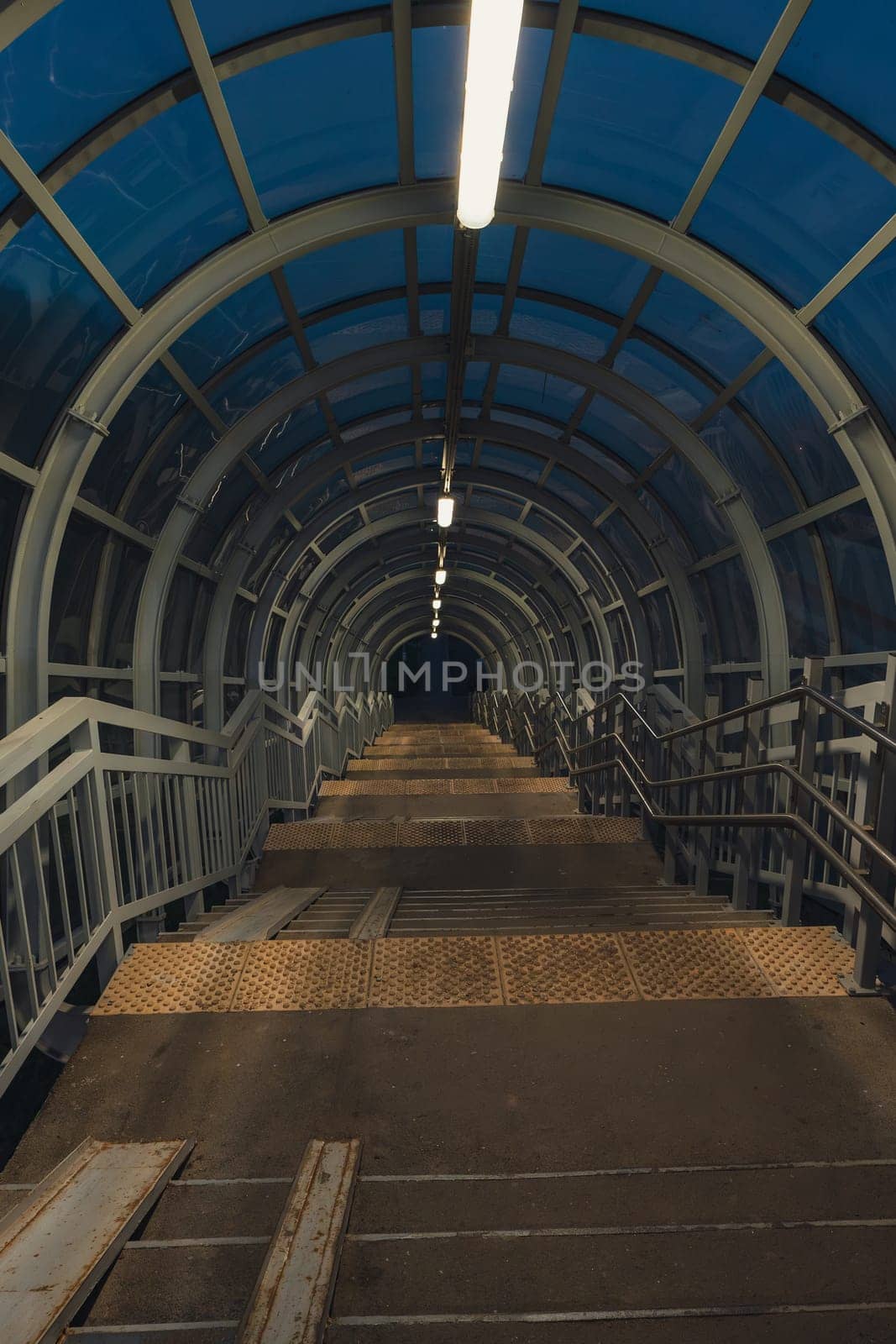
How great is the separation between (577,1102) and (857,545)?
4413 mm

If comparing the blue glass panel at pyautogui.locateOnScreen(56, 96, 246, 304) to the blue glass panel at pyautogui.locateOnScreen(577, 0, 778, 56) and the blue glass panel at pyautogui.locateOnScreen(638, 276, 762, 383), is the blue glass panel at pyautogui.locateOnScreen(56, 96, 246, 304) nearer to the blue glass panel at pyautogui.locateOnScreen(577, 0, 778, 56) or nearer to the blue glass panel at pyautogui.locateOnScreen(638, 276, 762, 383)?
the blue glass panel at pyautogui.locateOnScreen(577, 0, 778, 56)

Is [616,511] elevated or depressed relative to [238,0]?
depressed

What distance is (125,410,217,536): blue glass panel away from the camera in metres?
5.81

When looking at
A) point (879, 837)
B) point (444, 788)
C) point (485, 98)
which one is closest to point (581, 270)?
point (485, 98)

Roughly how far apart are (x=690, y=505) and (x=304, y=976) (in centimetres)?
629

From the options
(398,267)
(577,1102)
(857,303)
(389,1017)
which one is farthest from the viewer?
(398,267)

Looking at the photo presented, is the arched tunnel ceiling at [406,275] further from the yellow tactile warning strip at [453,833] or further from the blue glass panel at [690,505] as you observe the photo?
the yellow tactile warning strip at [453,833]

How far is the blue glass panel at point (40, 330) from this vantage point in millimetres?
3652

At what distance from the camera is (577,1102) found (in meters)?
2.49

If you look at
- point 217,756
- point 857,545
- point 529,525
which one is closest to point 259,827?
point 217,756

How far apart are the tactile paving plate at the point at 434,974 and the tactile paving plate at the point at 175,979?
24.6 inches

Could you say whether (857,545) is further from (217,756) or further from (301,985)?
(217,756)

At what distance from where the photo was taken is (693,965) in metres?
3.32

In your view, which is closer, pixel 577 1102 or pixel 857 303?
pixel 577 1102
